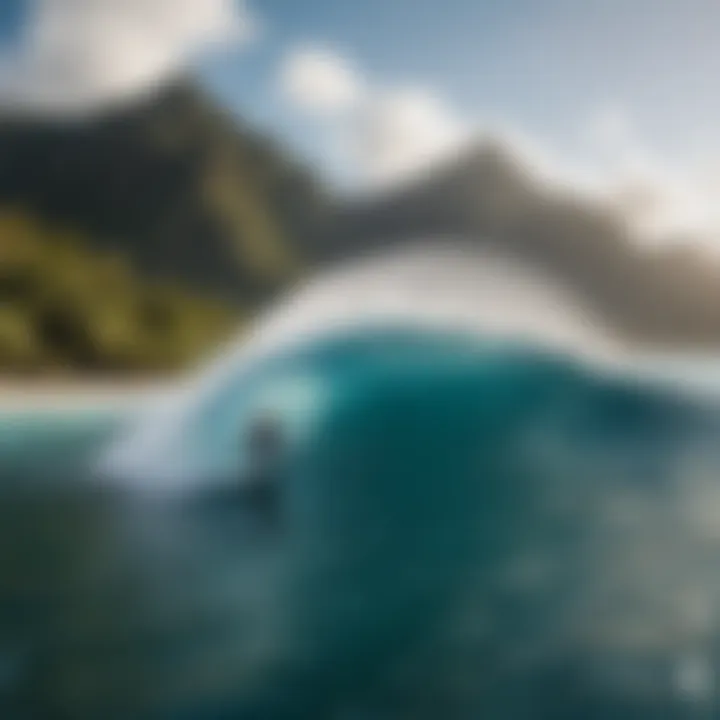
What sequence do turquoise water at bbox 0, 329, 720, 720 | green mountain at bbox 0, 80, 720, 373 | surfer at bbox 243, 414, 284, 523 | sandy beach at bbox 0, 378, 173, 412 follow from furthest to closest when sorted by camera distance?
1. sandy beach at bbox 0, 378, 173, 412
2. green mountain at bbox 0, 80, 720, 373
3. surfer at bbox 243, 414, 284, 523
4. turquoise water at bbox 0, 329, 720, 720

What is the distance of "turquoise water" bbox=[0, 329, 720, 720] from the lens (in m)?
1.70

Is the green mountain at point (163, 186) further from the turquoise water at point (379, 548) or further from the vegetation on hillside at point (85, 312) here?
the turquoise water at point (379, 548)

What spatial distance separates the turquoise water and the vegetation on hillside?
24 cm

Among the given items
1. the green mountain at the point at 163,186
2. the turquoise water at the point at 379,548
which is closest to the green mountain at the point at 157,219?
the green mountain at the point at 163,186

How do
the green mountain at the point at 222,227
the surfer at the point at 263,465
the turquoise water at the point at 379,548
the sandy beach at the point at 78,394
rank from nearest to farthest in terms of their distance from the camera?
the turquoise water at the point at 379,548, the surfer at the point at 263,465, the green mountain at the point at 222,227, the sandy beach at the point at 78,394

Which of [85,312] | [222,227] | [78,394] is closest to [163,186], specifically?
[222,227]

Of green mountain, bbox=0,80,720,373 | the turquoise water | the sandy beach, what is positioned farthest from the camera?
the sandy beach

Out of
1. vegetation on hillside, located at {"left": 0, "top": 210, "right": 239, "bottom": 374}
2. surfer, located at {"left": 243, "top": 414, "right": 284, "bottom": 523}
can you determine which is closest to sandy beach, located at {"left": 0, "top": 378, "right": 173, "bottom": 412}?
vegetation on hillside, located at {"left": 0, "top": 210, "right": 239, "bottom": 374}

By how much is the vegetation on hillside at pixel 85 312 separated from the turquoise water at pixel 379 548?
24 centimetres

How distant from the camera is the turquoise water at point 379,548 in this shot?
66.8 inches

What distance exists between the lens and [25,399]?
2.73 m

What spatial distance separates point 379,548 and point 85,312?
4.89ft

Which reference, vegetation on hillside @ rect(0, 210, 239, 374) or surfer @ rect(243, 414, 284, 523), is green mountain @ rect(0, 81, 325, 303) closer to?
vegetation on hillside @ rect(0, 210, 239, 374)

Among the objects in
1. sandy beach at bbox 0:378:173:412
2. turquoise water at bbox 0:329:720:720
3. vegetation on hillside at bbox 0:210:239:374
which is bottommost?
turquoise water at bbox 0:329:720:720
